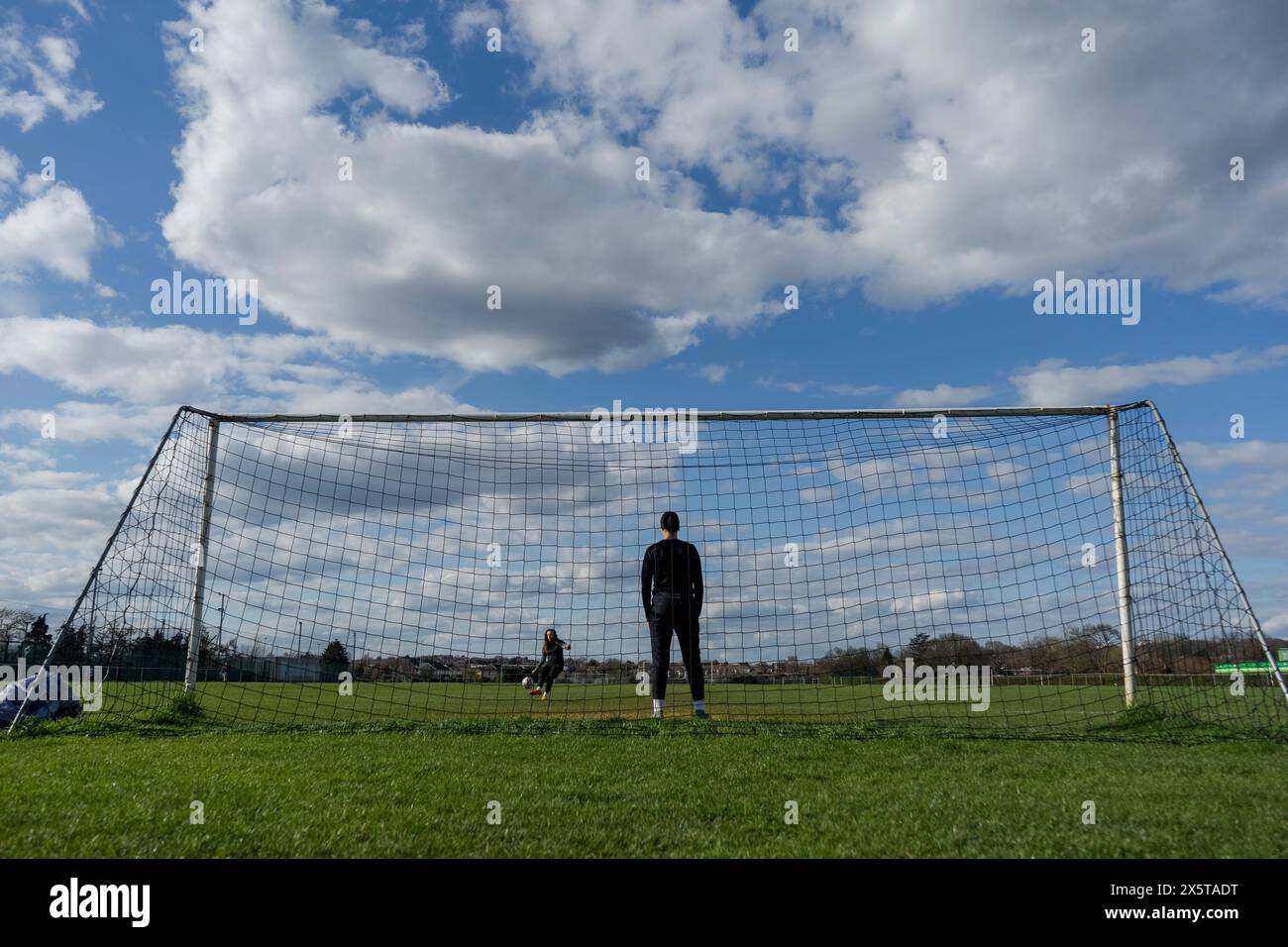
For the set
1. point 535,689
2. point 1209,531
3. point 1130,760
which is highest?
point 1209,531

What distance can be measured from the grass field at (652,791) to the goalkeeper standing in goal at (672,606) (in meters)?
0.59

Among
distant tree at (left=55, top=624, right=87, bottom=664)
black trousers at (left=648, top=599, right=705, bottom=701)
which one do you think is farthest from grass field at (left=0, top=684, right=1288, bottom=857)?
distant tree at (left=55, top=624, right=87, bottom=664)

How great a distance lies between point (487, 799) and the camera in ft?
13.4

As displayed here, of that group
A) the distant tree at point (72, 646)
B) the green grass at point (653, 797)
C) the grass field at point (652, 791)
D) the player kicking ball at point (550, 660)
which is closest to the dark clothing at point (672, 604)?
the grass field at point (652, 791)

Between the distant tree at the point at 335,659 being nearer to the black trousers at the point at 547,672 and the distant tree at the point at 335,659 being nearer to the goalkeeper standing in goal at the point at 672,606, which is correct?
the black trousers at the point at 547,672

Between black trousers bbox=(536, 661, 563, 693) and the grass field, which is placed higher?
the grass field

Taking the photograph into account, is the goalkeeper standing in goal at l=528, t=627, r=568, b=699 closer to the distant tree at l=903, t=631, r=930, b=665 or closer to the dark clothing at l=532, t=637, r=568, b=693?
the dark clothing at l=532, t=637, r=568, b=693

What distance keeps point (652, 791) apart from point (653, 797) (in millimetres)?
135

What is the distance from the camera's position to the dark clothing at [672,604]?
304 inches

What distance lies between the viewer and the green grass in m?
3.31

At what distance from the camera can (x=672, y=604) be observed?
7723 mm
